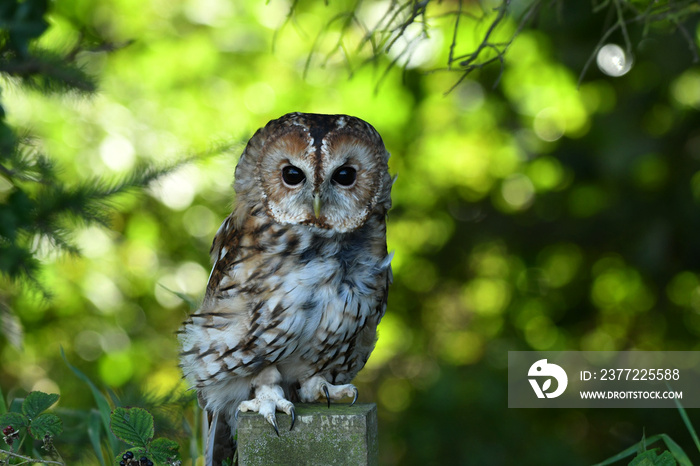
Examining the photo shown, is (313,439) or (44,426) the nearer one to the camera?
(313,439)

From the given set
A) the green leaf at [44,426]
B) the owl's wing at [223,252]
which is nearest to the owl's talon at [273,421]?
the owl's wing at [223,252]

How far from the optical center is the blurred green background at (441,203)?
3115 millimetres

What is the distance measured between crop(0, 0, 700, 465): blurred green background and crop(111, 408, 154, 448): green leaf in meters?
1.57

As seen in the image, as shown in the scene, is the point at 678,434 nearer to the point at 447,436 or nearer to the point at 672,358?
the point at 672,358

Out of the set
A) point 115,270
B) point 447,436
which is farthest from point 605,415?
point 115,270

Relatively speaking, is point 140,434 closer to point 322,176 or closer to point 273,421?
point 273,421

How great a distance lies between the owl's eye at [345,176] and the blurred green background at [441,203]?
1.43 meters

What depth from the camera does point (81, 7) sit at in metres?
3.84

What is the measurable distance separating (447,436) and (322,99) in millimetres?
2010

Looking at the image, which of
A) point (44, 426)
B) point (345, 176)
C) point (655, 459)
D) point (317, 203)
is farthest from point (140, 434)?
point (655, 459)

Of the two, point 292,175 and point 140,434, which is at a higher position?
point 292,175

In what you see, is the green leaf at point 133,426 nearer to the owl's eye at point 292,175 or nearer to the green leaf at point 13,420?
the green leaf at point 13,420

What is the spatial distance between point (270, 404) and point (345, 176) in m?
0.60

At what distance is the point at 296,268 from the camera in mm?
1730
